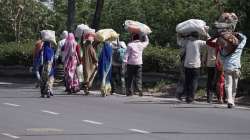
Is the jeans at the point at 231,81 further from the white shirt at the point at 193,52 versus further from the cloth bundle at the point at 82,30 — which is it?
the cloth bundle at the point at 82,30

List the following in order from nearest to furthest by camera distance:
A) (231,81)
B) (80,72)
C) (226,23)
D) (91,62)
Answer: (231,81) < (226,23) < (91,62) < (80,72)

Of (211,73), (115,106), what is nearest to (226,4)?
(211,73)

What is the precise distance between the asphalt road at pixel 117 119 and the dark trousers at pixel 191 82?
0.33 meters

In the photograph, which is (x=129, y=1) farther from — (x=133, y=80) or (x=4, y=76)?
(x=133, y=80)

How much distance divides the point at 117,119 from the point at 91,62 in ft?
22.2

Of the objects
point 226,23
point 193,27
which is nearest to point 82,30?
point 193,27

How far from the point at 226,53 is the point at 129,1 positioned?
18.3 m

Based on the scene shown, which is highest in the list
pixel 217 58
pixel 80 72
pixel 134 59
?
pixel 217 58

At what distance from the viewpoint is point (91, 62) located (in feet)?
70.9

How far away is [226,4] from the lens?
24.8m

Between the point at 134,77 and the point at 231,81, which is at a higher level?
the point at 231,81

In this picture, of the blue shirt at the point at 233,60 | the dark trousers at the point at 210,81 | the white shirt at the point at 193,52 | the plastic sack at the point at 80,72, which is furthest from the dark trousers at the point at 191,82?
the plastic sack at the point at 80,72

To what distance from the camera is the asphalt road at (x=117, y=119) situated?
42.1ft

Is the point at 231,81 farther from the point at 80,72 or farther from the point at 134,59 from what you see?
the point at 80,72
